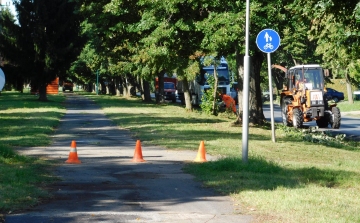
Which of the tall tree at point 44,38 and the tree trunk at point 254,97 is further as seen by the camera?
the tall tree at point 44,38

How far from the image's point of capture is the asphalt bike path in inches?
362

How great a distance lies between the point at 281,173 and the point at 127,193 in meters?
3.64

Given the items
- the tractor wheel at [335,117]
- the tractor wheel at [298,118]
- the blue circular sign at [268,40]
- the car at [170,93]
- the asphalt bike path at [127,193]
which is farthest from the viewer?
the car at [170,93]

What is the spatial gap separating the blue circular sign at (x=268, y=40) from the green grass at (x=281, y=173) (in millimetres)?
2830

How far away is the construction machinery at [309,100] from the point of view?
30.3 metres

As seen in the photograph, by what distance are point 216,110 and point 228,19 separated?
1522 cm

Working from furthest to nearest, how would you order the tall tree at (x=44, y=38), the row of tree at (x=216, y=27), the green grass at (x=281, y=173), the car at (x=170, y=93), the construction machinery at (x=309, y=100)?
the car at (x=170, y=93), the tall tree at (x=44, y=38), the construction machinery at (x=309, y=100), the row of tree at (x=216, y=27), the green grass at (x=281, y=173)

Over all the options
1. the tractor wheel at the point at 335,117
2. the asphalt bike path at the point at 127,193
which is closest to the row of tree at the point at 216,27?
the tractor wheel at the point at 335,117

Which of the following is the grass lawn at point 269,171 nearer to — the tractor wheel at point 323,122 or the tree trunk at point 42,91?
the tractor wheel at point 323,122

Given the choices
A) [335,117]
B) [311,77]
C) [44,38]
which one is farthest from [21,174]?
[44,38]

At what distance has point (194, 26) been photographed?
25438 mm

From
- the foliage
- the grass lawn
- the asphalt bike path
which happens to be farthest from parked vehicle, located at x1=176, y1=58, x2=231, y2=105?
the asphalt bike path

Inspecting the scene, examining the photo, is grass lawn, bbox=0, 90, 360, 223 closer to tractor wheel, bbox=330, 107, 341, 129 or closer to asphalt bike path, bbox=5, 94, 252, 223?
asphalt bike path, bbox=5, 94, 252, 223

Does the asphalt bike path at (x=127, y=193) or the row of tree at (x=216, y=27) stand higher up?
the row of tree at (x=216, y=27)
